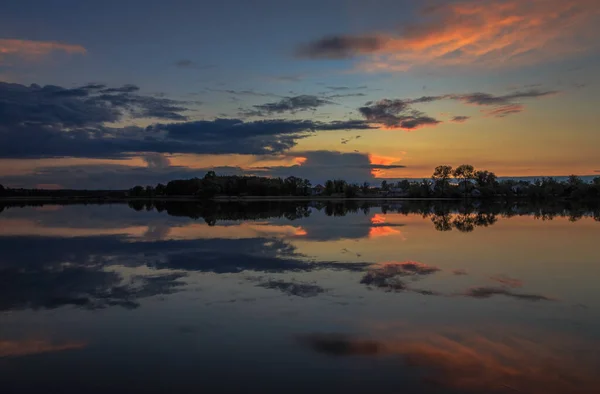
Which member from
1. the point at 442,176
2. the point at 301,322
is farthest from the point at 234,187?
the point at 301,322

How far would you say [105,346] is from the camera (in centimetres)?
716

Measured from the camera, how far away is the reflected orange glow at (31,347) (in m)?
6.90

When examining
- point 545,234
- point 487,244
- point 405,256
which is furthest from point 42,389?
point 545,234

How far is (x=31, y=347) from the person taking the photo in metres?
7.14

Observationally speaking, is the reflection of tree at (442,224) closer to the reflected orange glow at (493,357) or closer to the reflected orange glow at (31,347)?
the reflected orange glow at (493,357)

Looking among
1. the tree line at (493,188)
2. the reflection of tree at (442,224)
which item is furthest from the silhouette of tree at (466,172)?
the reflection of tree at (442,224)

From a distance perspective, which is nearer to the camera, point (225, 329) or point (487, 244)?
point (225, 329)

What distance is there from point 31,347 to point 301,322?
4433 millimetres

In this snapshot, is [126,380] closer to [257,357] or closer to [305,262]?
[257,357]

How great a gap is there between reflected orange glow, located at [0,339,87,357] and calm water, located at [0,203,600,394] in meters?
0.04

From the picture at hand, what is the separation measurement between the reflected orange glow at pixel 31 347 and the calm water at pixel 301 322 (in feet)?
0.12

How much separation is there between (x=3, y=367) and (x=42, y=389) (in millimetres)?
1143

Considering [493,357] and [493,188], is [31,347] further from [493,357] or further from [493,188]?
[493,188]

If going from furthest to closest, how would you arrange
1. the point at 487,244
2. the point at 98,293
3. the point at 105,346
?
the point at 487,244, the point at 98,293, the point at 105,346
